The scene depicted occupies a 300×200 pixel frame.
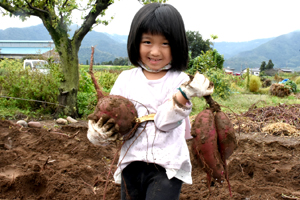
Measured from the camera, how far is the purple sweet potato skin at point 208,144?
4.62ft

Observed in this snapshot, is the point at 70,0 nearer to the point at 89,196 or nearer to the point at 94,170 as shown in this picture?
the point at 94,170

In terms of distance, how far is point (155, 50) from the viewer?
1.36m

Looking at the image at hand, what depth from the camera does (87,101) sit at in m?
5.64

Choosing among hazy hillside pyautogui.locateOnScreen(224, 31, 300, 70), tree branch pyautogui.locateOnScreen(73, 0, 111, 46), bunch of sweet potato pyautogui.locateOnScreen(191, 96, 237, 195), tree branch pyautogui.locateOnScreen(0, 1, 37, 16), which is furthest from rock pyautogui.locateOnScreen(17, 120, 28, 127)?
hazy hillside pyautogui.locateOnScreen(224, 31, 300, 70)

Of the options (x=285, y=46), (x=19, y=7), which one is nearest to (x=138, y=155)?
(x=19, y=7)

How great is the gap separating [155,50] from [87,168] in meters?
2.21

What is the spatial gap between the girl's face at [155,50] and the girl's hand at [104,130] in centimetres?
42

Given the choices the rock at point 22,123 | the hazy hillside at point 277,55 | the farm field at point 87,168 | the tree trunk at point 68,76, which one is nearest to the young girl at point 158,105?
the farm field at point 87,168

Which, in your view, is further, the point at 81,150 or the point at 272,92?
the point at 272,92

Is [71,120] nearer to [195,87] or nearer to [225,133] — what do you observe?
[225,133]

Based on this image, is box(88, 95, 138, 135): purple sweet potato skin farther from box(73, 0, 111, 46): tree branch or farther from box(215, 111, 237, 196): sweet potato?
box(73, 0, 111, 46): tree branch

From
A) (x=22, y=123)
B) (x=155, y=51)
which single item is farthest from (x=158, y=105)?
(x=22, y=123)

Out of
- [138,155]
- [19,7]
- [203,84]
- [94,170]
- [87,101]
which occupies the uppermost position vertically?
[19,7]

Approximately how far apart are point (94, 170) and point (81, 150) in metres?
0.70
